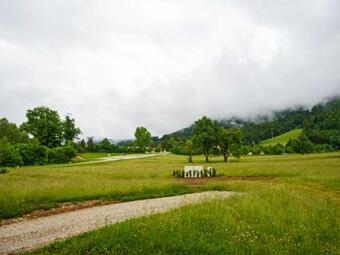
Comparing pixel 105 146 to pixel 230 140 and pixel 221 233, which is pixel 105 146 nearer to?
pixel 230 140

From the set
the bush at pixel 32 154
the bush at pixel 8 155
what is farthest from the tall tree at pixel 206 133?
the bush at pixel 8 155

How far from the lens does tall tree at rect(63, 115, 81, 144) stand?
11488cm

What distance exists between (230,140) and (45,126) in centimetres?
6476

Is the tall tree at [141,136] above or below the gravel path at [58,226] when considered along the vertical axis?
above

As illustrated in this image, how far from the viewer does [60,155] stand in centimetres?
8425

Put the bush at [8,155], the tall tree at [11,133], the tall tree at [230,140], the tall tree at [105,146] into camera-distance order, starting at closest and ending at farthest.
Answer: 1. the bush at [8,155]
2. the tall tree at [230,140]
3. the tall tree at [11,133]
4. the tall tree at [105,146]

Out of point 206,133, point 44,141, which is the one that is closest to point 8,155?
point 44,141

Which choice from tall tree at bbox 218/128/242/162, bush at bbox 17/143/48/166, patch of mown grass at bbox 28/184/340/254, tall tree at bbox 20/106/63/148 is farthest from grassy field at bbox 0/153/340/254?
tall tree at bbox 20/106/63/148

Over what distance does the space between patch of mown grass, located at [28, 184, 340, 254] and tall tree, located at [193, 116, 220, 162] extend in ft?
191

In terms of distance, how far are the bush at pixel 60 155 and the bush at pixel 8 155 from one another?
1018 cm

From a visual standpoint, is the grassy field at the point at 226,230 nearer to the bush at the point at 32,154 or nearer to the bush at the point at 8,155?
the bush at the point at 8,155

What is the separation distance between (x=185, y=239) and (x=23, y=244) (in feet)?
18.8

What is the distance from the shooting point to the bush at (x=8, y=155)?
66500 mm

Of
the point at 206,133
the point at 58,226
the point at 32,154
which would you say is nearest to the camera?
the point at 58,226
